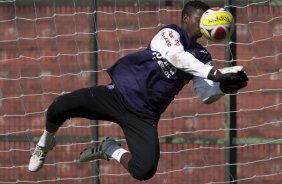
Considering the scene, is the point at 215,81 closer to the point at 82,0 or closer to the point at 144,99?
the point at 144,99

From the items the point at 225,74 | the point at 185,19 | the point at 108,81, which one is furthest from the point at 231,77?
the point at 108,81

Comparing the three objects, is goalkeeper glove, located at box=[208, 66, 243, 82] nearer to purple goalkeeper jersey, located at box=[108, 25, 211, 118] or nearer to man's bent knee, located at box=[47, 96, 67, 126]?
purple goalkeeper jersey, located at box=[108, 25, 211, 118]

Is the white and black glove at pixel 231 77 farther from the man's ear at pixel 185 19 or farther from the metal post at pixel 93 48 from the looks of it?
the metal post at pixel 93 48

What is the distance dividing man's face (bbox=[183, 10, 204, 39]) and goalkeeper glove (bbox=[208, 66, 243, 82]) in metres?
0.50

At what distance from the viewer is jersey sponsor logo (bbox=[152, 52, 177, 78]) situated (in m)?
7.34

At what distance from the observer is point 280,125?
903cm

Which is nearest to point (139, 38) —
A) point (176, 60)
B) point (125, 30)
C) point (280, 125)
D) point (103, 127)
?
point (125, 30)

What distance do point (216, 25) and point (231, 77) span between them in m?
0.47

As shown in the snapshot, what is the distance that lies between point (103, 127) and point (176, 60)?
2.27 meters

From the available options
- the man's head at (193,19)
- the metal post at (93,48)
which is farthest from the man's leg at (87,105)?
the metal post at (93,48)

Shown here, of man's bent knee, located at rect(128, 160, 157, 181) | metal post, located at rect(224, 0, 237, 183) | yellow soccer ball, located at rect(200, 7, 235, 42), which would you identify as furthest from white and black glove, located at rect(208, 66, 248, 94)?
metal post, located at rect(224, 0, 237, 183)

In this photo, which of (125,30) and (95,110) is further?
(125,30)

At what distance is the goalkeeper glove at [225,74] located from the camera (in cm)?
688

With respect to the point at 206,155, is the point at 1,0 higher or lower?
higher
